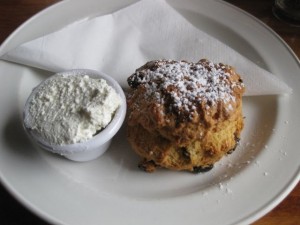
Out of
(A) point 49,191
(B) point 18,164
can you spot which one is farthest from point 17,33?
(A) point 49,191

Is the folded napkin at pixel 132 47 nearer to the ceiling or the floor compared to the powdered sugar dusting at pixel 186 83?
nearer to the floor

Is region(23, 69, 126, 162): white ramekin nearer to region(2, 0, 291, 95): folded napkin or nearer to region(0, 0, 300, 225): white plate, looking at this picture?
region(0, 0, 300, 225): white plate

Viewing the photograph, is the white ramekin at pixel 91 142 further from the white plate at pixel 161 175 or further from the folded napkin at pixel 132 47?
the folded napkin at pixel 132 47

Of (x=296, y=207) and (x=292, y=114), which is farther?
(x=292, y=114)

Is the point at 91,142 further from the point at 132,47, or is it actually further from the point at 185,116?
the point at 132,47

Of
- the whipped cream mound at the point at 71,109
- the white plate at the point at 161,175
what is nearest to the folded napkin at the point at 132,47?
the white plate at the point at 161,175

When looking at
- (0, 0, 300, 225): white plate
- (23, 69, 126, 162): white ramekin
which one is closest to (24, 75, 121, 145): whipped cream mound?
(23, 69, 126, 162): white ramekin

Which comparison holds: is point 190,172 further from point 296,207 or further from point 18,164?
point 18,164
